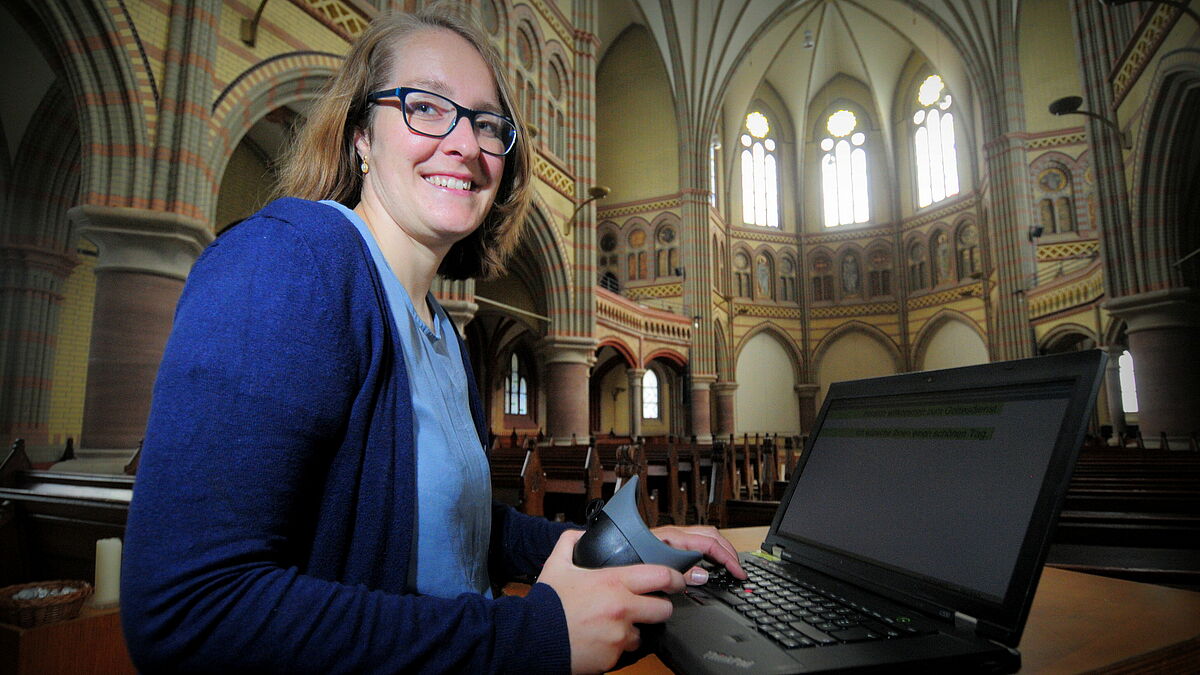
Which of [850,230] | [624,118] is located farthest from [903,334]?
[624,118]

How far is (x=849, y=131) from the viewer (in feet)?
78.0

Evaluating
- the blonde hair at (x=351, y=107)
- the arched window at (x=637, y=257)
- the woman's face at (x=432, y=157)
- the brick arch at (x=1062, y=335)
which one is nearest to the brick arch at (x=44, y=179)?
the blonde hair at (x=351, y=107)

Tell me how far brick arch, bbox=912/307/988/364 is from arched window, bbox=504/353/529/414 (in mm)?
13324

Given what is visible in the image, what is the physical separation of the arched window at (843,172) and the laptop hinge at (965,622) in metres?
24.9

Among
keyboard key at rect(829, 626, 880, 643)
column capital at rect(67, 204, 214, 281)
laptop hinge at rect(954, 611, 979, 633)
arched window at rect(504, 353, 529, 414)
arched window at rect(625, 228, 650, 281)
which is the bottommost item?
keyboard key at rect(829, 626, 880, 643)

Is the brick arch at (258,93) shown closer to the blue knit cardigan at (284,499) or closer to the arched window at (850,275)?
the blue knit cardigan at (284,499)

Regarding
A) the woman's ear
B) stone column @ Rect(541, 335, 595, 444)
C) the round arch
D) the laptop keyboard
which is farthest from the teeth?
the round arch

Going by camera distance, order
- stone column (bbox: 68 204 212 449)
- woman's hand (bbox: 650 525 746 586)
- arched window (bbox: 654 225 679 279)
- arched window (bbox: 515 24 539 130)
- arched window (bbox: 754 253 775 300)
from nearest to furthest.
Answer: woman's hand (bbox: 650 525 746 586)
stone column (bbox: 68 204 212 449)
arched window (bbox: 515 24 539 130)
arched window (bbox: 654 225 679 279)
arched window (bbox: 754 253 775 300)

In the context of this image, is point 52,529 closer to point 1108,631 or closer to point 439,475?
point 439,475

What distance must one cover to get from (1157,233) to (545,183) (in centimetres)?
941

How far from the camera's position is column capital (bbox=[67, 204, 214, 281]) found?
5.25m

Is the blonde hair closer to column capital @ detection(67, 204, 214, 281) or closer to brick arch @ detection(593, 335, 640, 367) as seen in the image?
column capital @ detection(67, 204, 214, 281)

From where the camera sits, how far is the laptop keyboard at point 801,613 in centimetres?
74

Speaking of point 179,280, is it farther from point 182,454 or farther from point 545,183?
point 545,183
